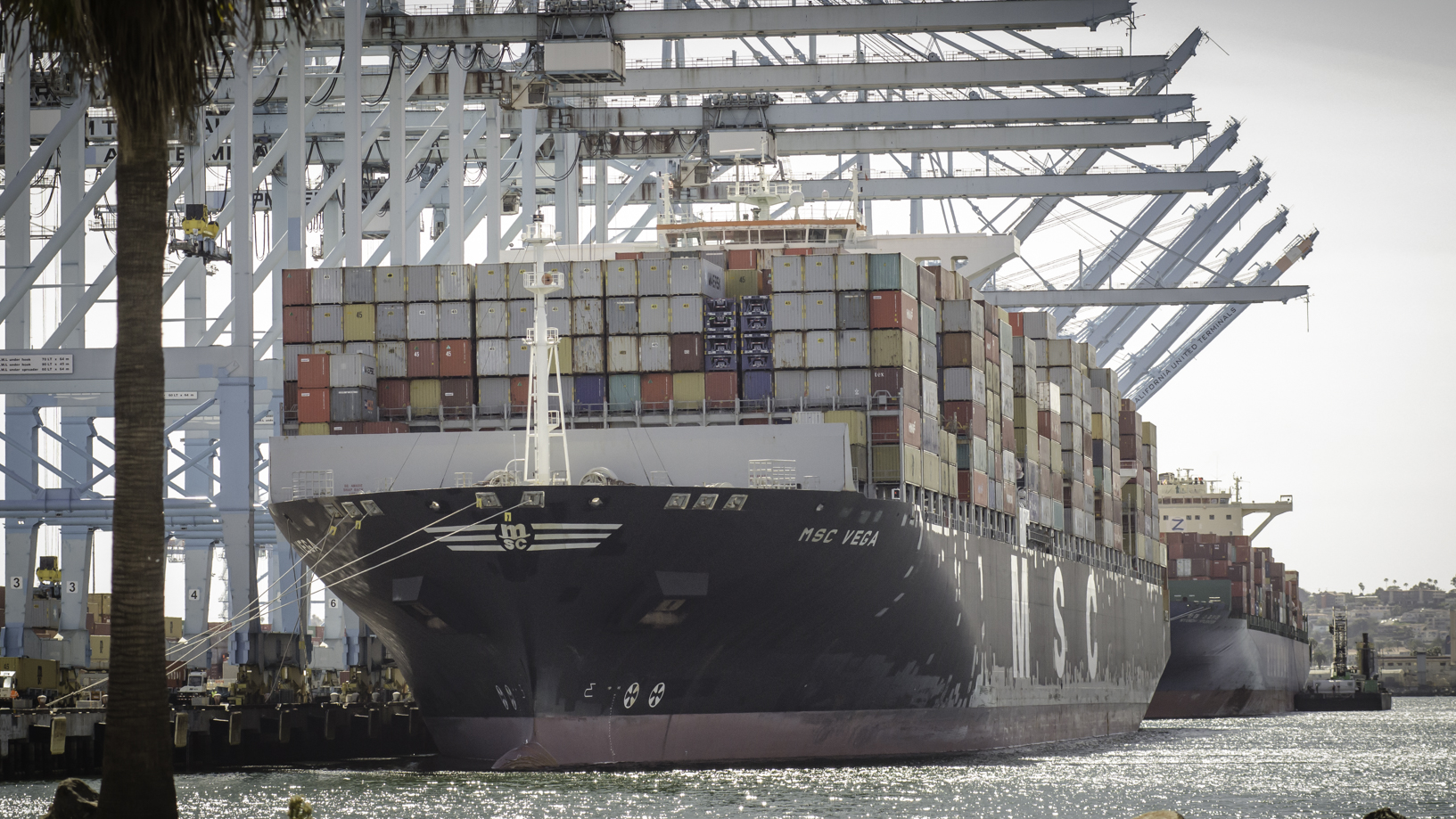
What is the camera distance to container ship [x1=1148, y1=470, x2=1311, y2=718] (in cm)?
6925

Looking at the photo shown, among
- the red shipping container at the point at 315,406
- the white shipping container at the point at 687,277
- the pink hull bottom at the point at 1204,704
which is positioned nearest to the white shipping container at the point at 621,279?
the white shipping container at the point at 687,277

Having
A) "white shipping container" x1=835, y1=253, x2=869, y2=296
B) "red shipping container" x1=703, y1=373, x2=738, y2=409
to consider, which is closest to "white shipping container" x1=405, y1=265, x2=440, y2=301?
"red shipping container" x1=703, y1=373, x2=738, y2=409

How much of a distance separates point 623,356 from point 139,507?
17.3 metres

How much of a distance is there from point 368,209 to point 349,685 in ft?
39.5

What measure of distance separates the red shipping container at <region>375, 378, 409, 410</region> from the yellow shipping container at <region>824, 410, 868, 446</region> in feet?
24.9

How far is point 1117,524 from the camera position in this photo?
50875 mm

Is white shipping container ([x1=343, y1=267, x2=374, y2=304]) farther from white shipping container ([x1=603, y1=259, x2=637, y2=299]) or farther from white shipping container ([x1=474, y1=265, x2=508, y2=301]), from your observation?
white shipping container ([x1=603, y1=259, x2=637, y2=299])

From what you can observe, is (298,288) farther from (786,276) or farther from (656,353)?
(786,276)

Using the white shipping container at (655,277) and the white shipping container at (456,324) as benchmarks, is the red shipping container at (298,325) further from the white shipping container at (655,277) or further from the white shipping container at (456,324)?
the white shipping container at (655,277)

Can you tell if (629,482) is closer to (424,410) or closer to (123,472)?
(424,410)

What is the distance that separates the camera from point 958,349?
119ft

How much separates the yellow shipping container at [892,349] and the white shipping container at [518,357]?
20.2 ft

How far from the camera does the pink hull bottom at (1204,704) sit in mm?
69875

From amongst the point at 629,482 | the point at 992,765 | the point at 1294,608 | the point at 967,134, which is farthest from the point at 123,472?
the point at 1294,608
